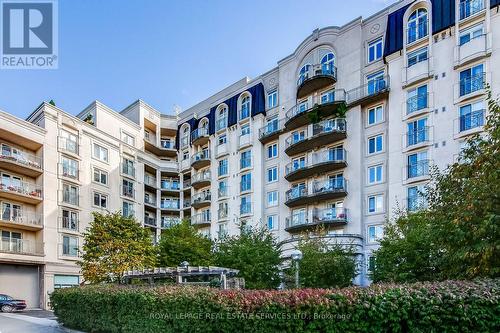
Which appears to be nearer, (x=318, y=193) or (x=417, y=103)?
(x=417, y=103)

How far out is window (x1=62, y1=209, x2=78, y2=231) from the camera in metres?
31.0

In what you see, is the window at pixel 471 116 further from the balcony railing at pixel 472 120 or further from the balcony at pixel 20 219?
the balcony at pixel 20 219

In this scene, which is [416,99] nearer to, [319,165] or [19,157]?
[319,165]

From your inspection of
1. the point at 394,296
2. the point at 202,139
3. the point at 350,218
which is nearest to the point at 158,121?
the point at 202,139

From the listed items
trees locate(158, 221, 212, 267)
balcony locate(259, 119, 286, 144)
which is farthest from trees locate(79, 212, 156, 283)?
balcony locate(259, 119, 286, 144)

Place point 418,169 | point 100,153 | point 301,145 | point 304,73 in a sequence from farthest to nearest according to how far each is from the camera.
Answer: point 100,153 < point 304,73 < point 301,145 < point 418,169

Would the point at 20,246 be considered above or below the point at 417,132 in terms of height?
below

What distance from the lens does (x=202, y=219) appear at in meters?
36.7

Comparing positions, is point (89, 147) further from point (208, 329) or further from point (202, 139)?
point (208, 329)

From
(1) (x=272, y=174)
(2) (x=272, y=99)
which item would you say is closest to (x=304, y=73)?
(2) (x=272, y=99)

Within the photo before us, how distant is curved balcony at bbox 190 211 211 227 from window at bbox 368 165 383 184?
17.1 metres

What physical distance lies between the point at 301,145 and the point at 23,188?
22.5m

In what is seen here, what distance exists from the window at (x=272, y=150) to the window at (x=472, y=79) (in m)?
14.6

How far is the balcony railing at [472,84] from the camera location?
817 inches
